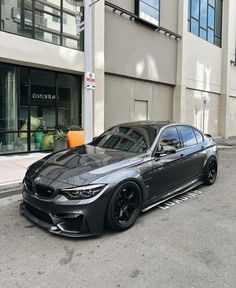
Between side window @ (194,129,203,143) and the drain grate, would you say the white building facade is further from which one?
the drain grate

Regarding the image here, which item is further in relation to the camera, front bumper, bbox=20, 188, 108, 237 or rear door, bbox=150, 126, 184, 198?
rear door, bbox=150, 126, 184, 198

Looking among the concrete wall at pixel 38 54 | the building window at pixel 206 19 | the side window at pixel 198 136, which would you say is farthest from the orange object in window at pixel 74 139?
the building window at pixel 206 19

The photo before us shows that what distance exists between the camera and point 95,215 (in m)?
3.58

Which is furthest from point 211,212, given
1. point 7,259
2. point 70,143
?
point 70,143

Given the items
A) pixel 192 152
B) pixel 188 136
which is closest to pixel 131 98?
pixel 188 136

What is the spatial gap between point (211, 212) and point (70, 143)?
6.37 m

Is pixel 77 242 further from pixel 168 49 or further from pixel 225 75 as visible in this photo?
pixel 225 75

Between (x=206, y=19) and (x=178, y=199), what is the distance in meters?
16.7

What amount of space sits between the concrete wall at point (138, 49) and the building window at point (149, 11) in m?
0.32

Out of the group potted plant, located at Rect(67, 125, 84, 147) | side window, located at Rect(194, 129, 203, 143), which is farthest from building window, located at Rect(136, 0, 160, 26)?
side window, located at Rect(194, 129, 203, 143)

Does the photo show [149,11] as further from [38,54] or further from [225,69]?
[225,69]

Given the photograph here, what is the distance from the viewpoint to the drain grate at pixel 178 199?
5043 millimetres

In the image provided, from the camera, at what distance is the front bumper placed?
3.52 m

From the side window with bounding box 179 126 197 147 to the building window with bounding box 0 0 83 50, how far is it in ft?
21.2
